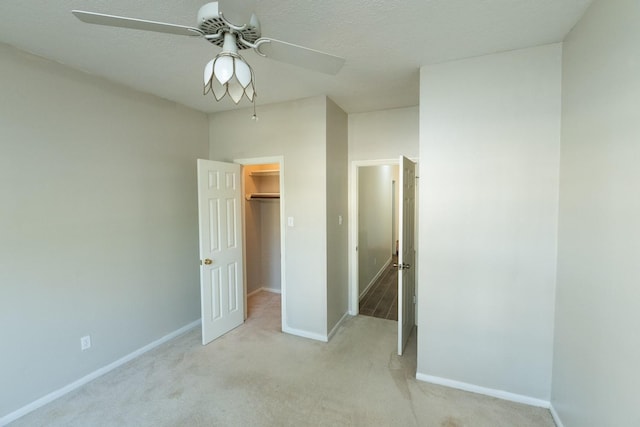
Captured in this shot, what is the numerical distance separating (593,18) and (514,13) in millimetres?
405

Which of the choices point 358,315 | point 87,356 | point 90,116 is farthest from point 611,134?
point 87,356

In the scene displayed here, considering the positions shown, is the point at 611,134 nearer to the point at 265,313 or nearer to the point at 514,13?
the point at 514,13

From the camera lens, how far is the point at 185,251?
3.40 m

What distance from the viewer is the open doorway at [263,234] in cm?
448

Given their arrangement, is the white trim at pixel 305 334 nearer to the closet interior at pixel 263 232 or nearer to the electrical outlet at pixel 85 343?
the closet interior at pixel 263 232

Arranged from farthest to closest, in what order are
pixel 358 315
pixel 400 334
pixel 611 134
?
pixel 358 315 < pixel 400 334 < pixel 611 134

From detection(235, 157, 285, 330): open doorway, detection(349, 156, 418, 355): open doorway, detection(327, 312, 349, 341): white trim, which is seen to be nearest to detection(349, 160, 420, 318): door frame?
detection(349, 156, 418, 355): open doorway

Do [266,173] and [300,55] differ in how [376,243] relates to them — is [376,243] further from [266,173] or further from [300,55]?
[300,55]

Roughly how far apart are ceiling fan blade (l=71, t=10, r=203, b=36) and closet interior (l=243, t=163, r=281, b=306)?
331 centimetres

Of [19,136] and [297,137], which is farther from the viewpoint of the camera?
[297,137]

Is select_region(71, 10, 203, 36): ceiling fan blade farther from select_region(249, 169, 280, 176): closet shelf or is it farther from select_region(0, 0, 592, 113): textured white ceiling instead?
select_region(249, 169, 280, 176): closet shelf

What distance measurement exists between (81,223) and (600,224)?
3.66m

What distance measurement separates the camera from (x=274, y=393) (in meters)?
2.29

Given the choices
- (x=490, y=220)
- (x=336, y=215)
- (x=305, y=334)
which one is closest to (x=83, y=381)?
(x=305, y=334)
